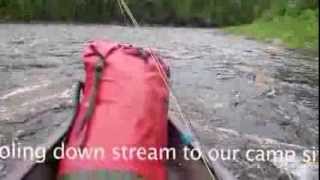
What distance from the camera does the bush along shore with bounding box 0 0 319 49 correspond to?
82.0 ft

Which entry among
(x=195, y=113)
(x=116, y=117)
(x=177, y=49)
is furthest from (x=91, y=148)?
(x=177, y=49)

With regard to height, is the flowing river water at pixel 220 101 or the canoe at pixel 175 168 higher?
the canoe at pixel 175 168

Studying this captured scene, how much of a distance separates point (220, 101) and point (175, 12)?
32.3 metres

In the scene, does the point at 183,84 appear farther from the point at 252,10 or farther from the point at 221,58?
the point at 252,10

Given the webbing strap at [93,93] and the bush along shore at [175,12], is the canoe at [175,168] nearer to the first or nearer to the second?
the webbing strap at [93,93]

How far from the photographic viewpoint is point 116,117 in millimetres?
3219

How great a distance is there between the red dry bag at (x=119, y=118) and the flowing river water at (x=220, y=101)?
3.65ft

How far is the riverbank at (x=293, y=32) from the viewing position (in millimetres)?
17053

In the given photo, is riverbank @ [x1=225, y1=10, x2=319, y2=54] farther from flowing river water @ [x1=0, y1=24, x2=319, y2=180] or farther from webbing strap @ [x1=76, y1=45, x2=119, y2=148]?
webbing strap @ [x1=76, y1=45, x2=119, y2=148]

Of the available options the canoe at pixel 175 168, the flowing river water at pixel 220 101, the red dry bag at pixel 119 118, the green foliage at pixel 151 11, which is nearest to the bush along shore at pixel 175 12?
the green foliage at pixel 151 11

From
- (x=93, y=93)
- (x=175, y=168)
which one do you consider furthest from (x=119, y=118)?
(x=175, y=168)

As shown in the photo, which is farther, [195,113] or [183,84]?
[183,84]

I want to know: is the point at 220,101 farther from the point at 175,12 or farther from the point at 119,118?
the point at 175,12

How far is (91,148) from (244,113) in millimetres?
4288
